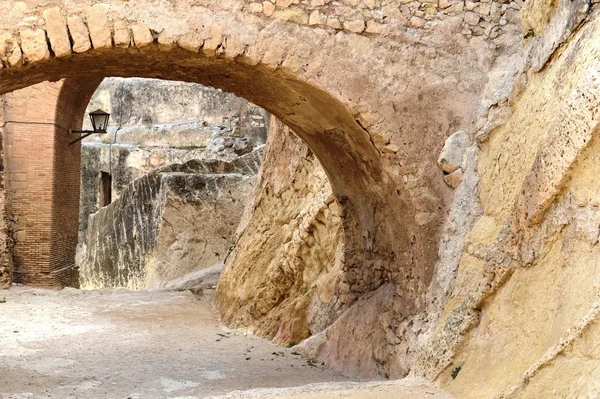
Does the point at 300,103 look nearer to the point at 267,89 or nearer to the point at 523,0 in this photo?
the point at 267,89

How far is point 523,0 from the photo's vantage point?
4930mm

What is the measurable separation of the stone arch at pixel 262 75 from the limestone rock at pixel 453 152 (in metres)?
0.37

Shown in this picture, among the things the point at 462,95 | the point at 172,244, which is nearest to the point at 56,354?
the point at 462,95

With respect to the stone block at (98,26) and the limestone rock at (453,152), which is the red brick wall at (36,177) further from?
the limestone rock at (453,152)

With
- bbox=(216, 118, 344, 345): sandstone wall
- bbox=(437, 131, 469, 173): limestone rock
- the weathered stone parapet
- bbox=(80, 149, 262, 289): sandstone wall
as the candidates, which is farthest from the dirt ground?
bbox=(80, 149, 262, 289): sandstone wall

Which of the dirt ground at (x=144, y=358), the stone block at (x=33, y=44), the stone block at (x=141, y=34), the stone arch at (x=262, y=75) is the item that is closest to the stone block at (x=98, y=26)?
the stone arch at (x=262, y=75)

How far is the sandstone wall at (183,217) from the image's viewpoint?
470 inches

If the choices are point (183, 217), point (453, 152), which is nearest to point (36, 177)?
point (183, 217)

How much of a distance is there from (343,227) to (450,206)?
1682 mm

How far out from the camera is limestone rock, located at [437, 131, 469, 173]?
4785 mm

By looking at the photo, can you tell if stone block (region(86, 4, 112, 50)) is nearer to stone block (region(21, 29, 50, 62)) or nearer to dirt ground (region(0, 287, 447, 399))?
stone block (region(21, 29, 50, 62))

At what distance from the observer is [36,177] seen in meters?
10.8

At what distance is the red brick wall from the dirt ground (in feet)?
5.00

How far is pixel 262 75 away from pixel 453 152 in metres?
1.44
